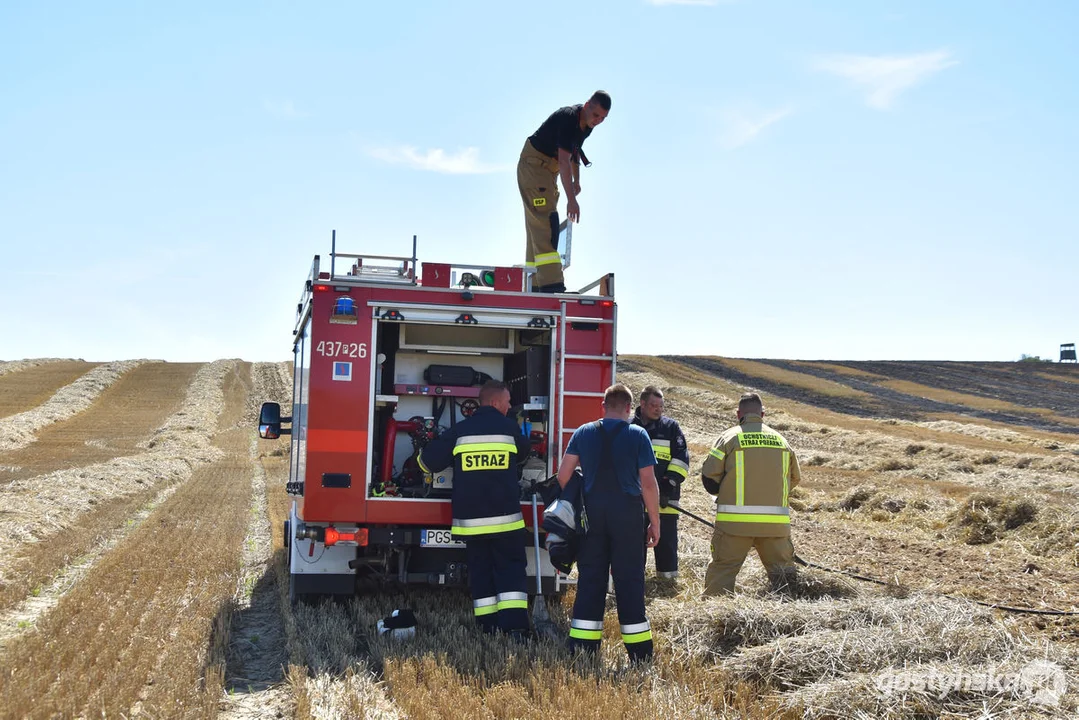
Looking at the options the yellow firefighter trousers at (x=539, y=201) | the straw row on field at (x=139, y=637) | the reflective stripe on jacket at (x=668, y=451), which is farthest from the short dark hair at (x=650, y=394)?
the straw row on field at (x=139, y=637)

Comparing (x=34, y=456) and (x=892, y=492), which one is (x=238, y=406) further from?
(x=892, y=492)

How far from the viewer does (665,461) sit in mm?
8852

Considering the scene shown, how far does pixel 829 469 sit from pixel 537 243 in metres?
14.9

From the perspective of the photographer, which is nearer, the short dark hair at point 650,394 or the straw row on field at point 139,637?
the straw row on field at point 139,637

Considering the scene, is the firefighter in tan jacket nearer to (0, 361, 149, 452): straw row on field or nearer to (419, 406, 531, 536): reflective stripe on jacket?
(419, 406, 531, 536): reflective stripe on jacket

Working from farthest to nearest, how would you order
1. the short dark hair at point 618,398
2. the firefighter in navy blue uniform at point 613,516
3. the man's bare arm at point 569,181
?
the man's bare arm at point 569,181 < the short dark hair at point 618,398 < the firefighter in navy blue uniform at point 613,516

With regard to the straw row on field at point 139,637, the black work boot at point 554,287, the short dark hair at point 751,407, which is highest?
the black work boot at point 554,287

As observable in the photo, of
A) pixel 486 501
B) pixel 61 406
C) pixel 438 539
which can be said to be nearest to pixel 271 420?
pixel 438 539

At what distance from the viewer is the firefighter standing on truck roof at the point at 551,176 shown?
8758mm

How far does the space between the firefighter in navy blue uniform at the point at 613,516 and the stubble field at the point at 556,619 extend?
1.12 ft

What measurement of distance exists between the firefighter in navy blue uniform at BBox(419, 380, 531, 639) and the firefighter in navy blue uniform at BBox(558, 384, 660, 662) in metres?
0.72

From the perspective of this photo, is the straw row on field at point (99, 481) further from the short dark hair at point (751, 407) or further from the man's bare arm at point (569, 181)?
the short dark hair at point (751, 407)

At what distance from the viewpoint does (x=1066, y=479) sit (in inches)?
688

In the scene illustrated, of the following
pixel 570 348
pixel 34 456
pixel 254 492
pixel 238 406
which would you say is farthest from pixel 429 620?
pixel 238 406
